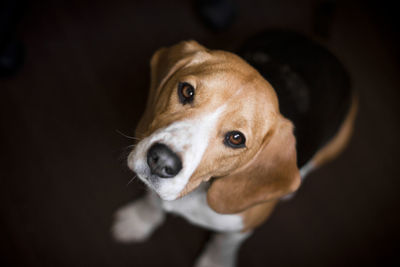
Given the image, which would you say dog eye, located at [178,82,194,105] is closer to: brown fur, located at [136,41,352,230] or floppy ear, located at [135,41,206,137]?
brown fur, located at [136,41,352,230]

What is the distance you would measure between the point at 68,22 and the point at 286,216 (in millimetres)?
2974

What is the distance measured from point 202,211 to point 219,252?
842 millimetres

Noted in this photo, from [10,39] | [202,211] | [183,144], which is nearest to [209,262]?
[202,211]

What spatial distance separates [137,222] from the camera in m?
3.04

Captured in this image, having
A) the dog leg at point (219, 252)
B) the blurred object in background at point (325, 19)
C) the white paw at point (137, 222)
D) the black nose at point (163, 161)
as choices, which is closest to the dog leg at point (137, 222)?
the white paw at point (137, 222)

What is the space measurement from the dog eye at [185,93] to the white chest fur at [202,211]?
2.23 ft

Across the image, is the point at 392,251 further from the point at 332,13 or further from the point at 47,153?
the point at 47,153

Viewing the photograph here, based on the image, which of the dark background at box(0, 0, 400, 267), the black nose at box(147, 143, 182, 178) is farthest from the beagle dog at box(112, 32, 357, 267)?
the dark background at box(0, 0, 400, 267)

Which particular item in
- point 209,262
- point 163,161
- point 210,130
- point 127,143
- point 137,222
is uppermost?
point 210,130

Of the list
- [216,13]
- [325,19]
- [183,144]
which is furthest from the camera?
[325,19]

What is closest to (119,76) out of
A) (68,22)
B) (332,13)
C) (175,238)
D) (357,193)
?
(68,22)

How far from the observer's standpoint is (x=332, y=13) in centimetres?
368

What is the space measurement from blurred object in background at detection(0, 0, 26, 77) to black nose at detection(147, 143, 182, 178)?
2.22m

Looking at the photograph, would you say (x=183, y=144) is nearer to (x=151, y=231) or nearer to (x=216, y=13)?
(x=151, y=231)
